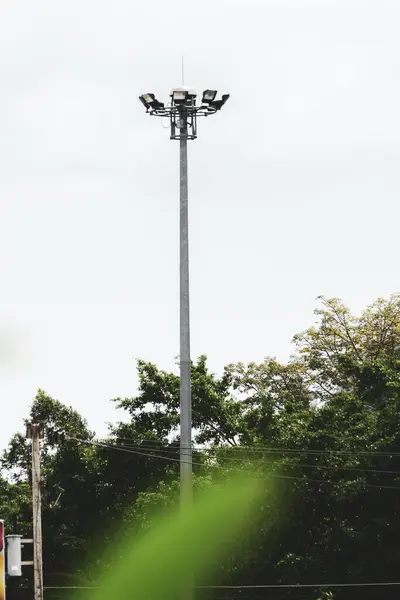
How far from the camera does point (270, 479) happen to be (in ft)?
127

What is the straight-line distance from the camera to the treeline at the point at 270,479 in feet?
127

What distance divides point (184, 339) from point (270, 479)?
12.4 metres

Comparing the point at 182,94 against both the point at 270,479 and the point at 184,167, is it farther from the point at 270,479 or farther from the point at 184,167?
the point at 270,479

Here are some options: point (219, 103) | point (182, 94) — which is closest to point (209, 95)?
point (219, 103)

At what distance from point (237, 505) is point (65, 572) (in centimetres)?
1506

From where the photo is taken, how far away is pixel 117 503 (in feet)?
153

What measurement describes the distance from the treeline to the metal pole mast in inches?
253

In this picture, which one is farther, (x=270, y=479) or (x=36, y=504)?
(x=270, y=479)

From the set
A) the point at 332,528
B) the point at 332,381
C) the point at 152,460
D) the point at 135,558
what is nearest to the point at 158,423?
the point at 152,460

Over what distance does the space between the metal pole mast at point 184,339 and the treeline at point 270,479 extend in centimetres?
642

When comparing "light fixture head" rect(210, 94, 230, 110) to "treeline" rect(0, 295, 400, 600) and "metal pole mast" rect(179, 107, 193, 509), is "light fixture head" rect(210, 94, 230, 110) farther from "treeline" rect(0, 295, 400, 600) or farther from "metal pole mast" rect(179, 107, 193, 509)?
"treeline" rect(0, 295, 400, 600)

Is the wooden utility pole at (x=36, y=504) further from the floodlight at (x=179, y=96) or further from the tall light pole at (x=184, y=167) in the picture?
the floodlight at (x=179, y=96)

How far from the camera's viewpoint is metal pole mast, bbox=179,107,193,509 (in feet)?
89.3

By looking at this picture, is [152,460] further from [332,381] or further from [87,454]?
[332,381]
